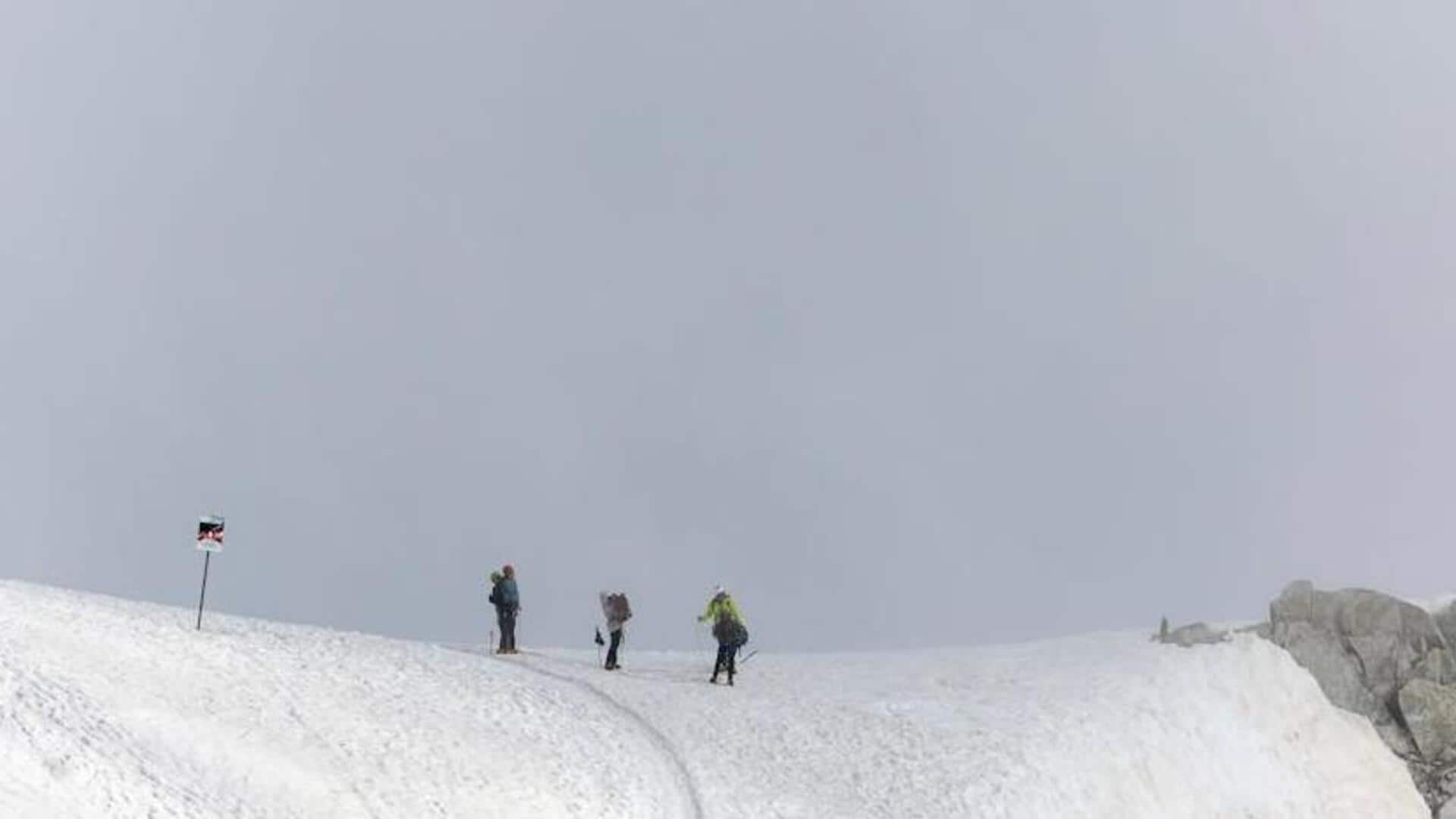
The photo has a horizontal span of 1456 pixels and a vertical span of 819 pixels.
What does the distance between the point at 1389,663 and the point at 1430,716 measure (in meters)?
1.88

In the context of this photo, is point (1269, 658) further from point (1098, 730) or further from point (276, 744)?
point (276, 744)

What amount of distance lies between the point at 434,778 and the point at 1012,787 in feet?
41.9

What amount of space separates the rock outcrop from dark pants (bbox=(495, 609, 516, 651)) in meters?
22.2

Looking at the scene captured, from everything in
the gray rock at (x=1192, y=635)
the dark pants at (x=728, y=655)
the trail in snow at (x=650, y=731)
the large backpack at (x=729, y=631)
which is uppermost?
the gray rock at (x=1192, y=635)

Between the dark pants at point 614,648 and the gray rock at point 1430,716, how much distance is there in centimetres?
2219

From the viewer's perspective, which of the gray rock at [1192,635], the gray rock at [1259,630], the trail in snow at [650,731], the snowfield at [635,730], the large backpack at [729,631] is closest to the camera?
the snowfield at [635,730]

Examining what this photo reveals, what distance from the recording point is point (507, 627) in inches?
1442

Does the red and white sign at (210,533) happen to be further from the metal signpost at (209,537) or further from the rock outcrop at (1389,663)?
the rock outcrop at (1389,663)

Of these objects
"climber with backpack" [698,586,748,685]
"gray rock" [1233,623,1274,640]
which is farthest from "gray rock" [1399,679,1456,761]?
"climber with backpack" [698,586,748,685]

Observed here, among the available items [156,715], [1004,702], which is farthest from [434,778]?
[1004,702]

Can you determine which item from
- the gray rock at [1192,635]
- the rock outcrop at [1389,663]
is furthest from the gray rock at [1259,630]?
the gray rock at [1192,635]

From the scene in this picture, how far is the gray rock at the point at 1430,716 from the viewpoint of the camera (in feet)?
126

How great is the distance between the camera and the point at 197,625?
28359 millimetres

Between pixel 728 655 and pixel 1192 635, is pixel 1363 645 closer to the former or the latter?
pixel 1192 635
